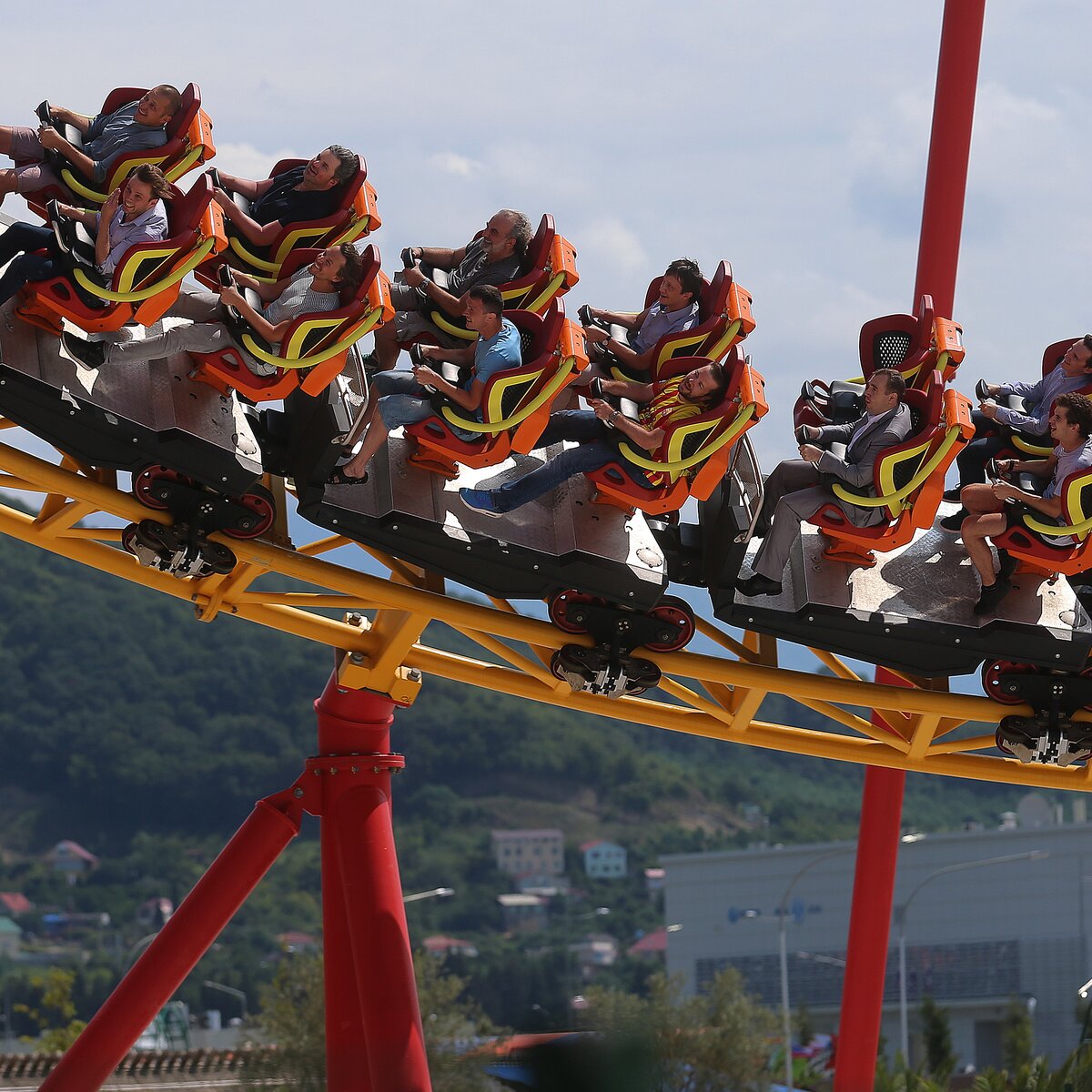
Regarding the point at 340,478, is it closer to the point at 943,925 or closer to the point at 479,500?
the point at 479,500

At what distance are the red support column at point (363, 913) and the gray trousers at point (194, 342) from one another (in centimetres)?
250

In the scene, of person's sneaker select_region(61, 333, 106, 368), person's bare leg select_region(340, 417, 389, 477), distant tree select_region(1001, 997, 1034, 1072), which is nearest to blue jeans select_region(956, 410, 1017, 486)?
person's bare leg select_region(340, 417, 389, 477)

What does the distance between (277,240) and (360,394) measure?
74 cm

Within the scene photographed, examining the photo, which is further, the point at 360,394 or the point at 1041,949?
the point at 1041,949

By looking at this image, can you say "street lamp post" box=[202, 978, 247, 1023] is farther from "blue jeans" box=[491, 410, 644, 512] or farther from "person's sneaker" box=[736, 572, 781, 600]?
"blue jeans" box=[491, 410, 644, 512]

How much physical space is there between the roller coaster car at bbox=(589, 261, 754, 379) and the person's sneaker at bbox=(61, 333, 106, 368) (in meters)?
2.21

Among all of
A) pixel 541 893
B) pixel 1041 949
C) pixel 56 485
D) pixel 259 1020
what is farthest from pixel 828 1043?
pixel 541 893

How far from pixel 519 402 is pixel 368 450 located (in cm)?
65

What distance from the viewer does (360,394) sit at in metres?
7.73

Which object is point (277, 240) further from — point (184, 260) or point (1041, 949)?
point (1041, 949)

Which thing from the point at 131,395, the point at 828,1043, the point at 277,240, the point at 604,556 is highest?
the point at 277,240

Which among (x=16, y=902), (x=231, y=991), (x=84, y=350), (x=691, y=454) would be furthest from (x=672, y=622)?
(x=16, y=902)

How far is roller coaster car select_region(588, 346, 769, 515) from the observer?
7.24 meters

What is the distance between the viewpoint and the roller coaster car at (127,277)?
263 inches
